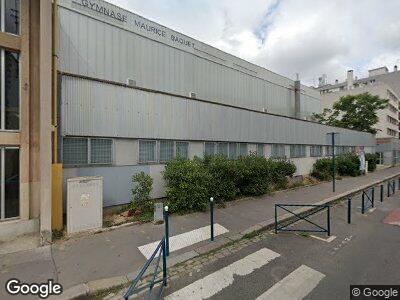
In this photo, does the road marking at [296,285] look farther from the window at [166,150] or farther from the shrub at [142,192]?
the window at [166,150]

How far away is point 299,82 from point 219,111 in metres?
13.5

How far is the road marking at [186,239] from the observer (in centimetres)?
540

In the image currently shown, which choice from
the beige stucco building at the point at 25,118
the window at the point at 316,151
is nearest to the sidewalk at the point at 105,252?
the beige stucco building at the point at 25,118

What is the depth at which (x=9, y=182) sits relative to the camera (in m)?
5.96

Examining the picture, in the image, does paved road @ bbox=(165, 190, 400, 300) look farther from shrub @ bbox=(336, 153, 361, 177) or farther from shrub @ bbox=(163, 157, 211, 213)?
shrub @ bbox=(336, 153, 361, 177)

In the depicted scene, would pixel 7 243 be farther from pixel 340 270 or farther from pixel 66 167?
pixel 340 270

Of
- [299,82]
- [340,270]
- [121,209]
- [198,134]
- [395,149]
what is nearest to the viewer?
[340,270]

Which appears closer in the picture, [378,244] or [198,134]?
[378,244]

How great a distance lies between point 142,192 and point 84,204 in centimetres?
204

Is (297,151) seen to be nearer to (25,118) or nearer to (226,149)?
(226,149)

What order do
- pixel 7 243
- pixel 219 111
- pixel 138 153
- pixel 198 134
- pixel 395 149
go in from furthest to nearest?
pixel 395 149, pixel 219 111, pixel 198 134, pixel 138 153, pixel 7 243

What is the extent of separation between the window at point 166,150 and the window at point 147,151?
311mm

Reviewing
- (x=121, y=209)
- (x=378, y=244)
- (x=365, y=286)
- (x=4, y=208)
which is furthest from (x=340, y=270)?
(x=4, y=208)

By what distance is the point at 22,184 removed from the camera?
605 centimetres
